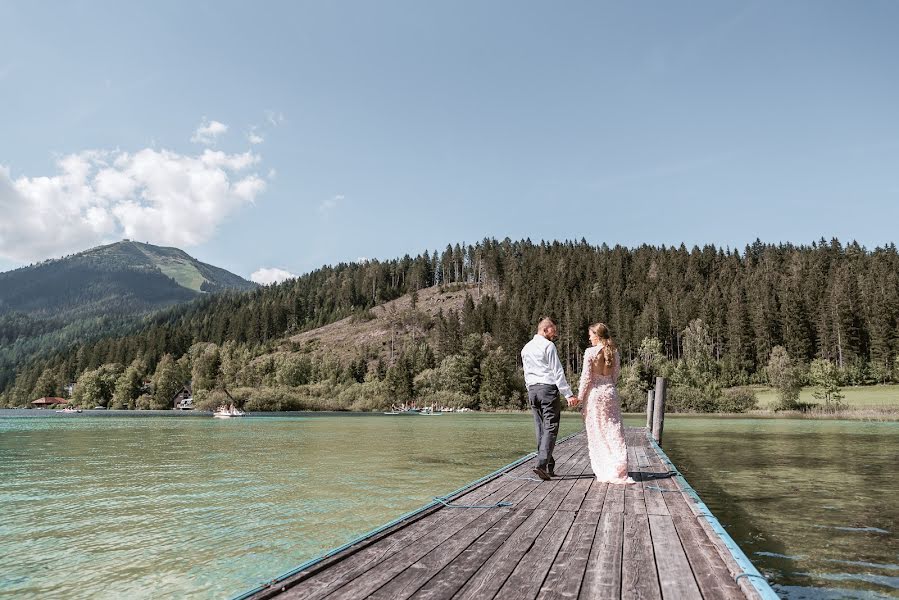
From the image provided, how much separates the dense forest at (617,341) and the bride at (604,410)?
82.7m

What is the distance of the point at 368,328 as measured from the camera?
177m

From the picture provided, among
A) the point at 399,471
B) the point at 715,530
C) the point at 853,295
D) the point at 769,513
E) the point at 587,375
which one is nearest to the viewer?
the point at 715,530

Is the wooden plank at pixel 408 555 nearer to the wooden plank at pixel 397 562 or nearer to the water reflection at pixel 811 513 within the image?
the wooden plank at pixel 397 562

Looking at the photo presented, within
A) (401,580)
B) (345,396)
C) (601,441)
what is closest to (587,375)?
(601,441)

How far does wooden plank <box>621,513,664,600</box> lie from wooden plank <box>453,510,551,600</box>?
968 millimetres

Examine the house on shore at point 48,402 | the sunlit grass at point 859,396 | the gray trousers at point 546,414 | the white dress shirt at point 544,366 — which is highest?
the white dress shirt at point 544,366

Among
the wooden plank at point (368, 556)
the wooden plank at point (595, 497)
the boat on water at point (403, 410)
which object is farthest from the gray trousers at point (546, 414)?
the boat on water at point (403, 410)

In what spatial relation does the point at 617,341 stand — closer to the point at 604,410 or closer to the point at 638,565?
the point at 604,410

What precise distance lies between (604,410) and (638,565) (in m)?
5.20

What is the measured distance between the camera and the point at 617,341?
130m

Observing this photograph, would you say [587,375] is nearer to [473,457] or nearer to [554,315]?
[473,457]

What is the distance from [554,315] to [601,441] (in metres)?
131

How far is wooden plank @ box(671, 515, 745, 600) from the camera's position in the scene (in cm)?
432

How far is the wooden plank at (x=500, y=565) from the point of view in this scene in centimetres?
437
